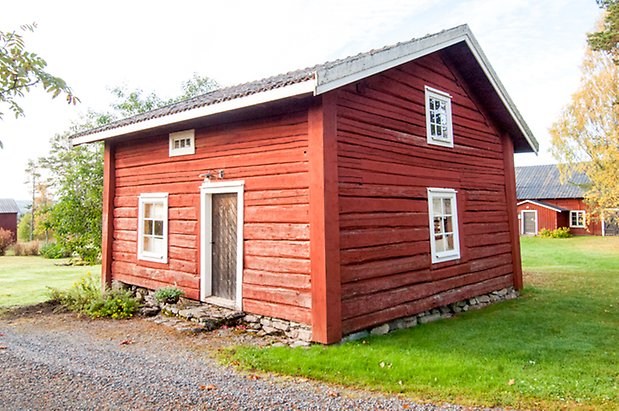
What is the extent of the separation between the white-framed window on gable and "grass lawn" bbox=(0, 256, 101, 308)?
33.6 metres

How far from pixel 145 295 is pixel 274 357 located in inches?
202

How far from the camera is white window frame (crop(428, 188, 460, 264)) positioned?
8398 mm

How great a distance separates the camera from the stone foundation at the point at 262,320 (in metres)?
6.59

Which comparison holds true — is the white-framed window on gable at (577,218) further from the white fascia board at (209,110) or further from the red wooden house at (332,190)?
the white fascia board at (209,110)

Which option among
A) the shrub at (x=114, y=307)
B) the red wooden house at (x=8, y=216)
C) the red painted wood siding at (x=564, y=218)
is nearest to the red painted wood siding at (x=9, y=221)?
the red wooden house at (x=8, y=216)

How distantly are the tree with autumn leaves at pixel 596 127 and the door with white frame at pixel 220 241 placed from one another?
74.7 ft

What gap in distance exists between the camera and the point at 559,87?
27.2 m

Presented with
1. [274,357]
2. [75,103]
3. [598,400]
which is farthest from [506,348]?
[75,103]

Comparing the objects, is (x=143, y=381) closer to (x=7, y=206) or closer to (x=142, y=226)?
(x=142, y=226)

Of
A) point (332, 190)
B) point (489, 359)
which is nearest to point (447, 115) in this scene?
point (332, 190)

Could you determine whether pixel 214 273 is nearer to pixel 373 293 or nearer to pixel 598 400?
pixel 373 293

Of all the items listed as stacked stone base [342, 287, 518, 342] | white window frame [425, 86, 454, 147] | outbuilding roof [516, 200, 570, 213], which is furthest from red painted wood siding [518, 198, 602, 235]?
white window frame [425, 86, 454, 147]

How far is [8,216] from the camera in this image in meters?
35.7

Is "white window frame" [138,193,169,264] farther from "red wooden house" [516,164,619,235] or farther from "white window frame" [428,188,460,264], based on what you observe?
"red wooden house" [516,164,619,235]
